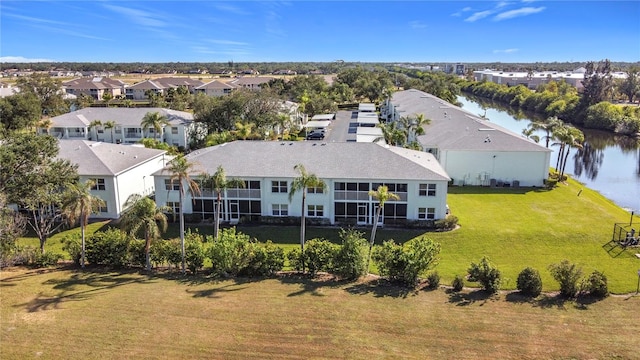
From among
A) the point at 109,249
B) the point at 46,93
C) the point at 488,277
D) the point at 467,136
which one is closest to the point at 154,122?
the point at 109,249

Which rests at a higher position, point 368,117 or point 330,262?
point 368,117

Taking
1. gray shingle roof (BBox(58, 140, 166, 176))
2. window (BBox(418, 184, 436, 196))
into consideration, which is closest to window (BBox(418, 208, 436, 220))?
window (BBox(418, 184, 436, 196))

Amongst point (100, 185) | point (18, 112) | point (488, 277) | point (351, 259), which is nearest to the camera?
point (488, 277)

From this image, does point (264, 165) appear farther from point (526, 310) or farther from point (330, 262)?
point (526, 310)

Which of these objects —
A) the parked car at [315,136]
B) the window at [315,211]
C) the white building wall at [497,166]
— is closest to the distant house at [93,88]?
the parked car at [315,136]

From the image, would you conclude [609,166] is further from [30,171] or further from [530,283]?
[30,171]

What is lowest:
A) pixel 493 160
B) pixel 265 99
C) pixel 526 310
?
pixel 526 310

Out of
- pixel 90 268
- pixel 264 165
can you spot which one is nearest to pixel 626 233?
pixel 264 165
